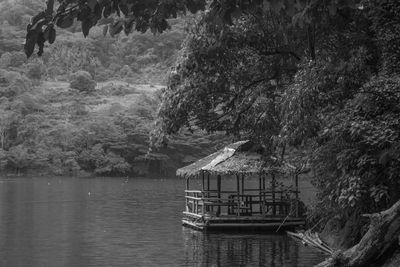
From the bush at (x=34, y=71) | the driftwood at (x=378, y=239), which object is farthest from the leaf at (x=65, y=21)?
the bush at (x=34, y=71)

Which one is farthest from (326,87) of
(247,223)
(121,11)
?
(247,223)

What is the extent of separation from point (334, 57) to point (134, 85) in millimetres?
120344

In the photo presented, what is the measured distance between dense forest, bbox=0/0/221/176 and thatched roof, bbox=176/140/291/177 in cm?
2983

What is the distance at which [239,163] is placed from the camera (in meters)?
23.7

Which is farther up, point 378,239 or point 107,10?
point 107,10

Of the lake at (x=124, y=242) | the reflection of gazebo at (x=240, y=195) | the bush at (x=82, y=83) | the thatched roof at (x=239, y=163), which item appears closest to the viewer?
the lake at (x=124, y=242)

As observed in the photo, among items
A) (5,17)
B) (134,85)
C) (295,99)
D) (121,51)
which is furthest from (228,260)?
(5,17)

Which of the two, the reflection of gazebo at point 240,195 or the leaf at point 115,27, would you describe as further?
the reflection of gazebo at point 240,195

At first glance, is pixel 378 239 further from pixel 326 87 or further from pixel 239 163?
pixel 239 163

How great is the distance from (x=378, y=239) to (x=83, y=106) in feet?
334

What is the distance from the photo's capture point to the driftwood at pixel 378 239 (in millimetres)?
8320

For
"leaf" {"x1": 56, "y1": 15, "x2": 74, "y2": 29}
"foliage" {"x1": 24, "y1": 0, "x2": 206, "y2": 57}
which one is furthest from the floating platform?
"leaf" {"x1": 56, "y1": 15, "x2": 74, "y2": 29}

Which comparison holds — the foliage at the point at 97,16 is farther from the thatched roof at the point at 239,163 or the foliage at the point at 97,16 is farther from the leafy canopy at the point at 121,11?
the thatched roof at the point at 239,163

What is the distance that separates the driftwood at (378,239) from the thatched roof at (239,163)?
13962 millimetres
